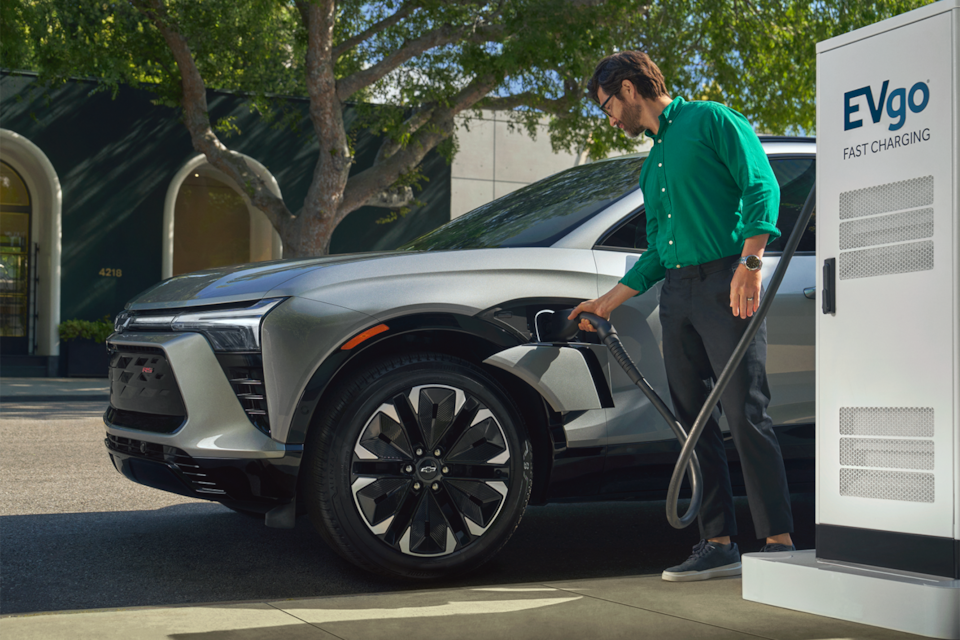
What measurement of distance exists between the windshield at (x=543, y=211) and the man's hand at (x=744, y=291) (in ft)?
2.99

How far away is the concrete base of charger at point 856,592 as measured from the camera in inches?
111

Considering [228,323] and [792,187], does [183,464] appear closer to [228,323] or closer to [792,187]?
[228,323]

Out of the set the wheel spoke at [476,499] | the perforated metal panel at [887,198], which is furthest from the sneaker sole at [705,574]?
the perforated metal panel at [887,198]

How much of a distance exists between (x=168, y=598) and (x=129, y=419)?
77 cm

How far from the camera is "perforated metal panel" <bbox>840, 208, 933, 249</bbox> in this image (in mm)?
2967

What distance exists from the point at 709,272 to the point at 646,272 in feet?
0.96

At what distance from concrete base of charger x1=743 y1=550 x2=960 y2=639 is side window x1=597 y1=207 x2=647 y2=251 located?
60.0 inches

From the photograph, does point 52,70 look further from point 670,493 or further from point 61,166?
point 670,493

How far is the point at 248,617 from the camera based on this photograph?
331 cm

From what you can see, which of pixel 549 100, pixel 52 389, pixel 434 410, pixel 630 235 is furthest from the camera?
pixel 549 100

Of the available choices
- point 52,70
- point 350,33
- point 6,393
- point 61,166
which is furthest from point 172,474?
point 61,166

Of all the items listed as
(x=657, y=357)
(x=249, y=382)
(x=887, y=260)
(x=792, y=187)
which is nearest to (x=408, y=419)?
(x=249, y=382)

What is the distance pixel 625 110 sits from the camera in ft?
13.5

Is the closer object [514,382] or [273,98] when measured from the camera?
[514,382]
